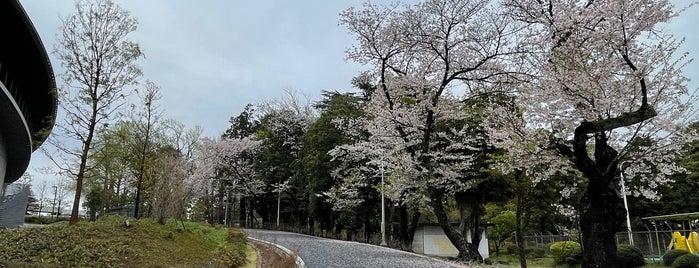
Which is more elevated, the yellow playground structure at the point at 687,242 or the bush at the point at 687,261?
the yellow playground structure at the point at 687,242

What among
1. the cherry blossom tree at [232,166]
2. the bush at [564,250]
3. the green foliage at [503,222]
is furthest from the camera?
the cherry blossom tree at [232,166]

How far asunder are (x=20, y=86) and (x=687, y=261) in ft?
87.0

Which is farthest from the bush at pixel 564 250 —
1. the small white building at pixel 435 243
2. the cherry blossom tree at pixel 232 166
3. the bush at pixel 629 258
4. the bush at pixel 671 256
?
the cherry blossom tree at pixel 232 166

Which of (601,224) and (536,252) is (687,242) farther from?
(601,224)

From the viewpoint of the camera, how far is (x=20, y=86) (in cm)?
1850

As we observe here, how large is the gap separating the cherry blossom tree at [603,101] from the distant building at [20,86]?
1396 centimetres

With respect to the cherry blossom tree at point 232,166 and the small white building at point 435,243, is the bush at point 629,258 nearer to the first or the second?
the small white building at point 435,243

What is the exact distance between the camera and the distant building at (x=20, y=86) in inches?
551

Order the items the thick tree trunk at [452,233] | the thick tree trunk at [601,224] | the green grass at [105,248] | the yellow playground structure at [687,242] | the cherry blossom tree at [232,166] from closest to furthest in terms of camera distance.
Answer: the green grass at [105,248]
the thick tree trunk at [601,224]
the thick tree trunk at [452,233]
the yellow playground structure at [687,242]
the cherry blossom tree at [232,166]

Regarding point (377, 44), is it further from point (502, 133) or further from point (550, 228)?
point (550, 228)

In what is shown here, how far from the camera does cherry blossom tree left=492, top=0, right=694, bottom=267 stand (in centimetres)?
886

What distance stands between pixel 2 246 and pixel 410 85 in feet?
36.4

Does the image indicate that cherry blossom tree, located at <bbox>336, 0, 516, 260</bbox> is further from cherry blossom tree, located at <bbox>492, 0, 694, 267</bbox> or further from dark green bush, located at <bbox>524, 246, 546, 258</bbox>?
dark green bush, located at <bbox>524, 246, 546, 258</bbox>

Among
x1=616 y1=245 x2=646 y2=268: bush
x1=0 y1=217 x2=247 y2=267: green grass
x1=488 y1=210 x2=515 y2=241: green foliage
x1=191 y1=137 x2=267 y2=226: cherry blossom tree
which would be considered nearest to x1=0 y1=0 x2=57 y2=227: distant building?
x1=0 y1=217 x2=247 y2=267: green grass
